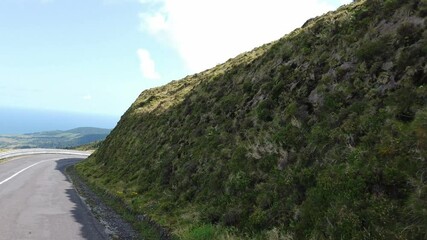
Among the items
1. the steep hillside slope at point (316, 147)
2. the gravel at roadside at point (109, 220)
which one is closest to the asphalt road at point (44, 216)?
the gravel at roadside at point (109, 220)

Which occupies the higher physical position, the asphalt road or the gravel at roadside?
the asphalt road

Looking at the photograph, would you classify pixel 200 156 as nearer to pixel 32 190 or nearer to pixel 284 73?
pixel 284 73

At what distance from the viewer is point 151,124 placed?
105 feet

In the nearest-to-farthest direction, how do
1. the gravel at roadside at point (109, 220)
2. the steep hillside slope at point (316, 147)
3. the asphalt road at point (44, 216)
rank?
the steep hillside slope at point (316, 147)
the asphalt road at point (44, 216)
the gravel at roadside at point (109, 220)

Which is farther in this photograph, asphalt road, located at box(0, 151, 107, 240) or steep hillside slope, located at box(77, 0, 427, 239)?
asphalt road, located at box(0, 151, 107, 240)

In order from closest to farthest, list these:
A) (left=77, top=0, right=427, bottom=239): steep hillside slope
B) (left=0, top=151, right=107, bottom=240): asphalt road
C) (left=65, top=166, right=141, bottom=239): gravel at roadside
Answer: (left=77, top=0, right=427, bottom=239): steep hillside slope → (left=0, top=151, right=107, bottom=240): asphalt road → (left=65, top=166, right=141, bottom=239): gravel at roadside

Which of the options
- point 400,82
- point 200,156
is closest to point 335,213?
point 400,82

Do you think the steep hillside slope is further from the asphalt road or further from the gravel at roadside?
the asphalt road

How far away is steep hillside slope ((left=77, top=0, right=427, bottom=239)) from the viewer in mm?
8500

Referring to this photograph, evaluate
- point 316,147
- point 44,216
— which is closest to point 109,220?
point 44,216

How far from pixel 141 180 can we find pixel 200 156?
5.85 metres

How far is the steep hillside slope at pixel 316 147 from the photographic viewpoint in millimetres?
8500

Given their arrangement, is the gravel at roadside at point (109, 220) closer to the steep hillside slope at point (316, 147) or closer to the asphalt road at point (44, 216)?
the asphalt road at point (44, 216)

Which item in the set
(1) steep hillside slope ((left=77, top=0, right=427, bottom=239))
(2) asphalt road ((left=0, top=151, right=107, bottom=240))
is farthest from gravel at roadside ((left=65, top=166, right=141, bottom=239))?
(1) steep hillside slope ((left=77, top=0, right=427, bottom=239))
